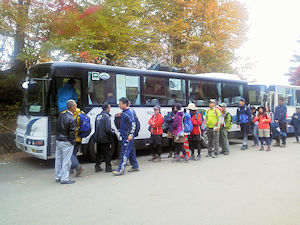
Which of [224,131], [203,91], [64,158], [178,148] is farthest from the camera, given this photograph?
[203,91]

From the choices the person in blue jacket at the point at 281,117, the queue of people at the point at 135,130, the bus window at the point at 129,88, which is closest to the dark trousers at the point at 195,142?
the queue of people at the point at 135,130

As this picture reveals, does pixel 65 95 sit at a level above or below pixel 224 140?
above

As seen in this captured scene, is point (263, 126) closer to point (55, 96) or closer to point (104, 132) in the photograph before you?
point (104, 132)

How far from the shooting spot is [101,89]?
8.51 metres

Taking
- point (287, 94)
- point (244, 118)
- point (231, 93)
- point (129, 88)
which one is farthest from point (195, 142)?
point (287, 94)

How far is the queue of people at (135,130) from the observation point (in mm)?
6148

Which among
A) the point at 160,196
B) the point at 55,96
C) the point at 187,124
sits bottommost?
the point at 160,196

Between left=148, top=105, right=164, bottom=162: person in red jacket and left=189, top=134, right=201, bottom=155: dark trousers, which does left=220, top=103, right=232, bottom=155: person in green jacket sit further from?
left=148, top=105, right=164, bottom=162: person in red jacket

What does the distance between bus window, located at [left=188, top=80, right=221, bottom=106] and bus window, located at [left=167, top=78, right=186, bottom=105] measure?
1.28 ft

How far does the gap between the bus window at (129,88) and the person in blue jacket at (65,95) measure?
1552mm

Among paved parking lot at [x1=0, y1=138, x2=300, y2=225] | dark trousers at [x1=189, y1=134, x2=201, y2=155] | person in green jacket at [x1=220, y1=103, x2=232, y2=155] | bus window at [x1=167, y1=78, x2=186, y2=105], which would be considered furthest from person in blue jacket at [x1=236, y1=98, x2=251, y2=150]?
paved parking lot at [x1=0, y1=138, x2=300, y2=225]

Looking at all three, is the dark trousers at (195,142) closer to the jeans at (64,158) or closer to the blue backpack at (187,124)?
the blue backpack at (187,124)

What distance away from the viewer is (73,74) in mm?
8000

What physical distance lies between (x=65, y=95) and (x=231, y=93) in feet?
26.2
